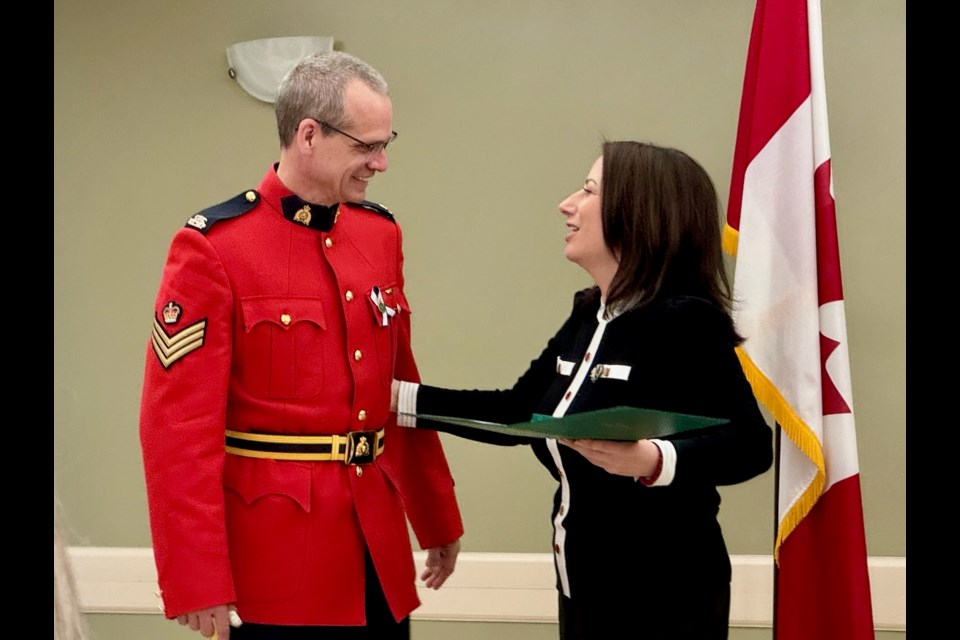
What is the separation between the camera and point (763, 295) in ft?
8.01

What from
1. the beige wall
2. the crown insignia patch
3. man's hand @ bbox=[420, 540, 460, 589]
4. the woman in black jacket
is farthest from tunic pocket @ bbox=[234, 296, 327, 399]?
the beige wall

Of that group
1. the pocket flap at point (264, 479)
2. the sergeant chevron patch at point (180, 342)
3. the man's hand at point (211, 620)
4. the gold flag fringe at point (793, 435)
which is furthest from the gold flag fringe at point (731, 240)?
the man's hand at point (211, 620)

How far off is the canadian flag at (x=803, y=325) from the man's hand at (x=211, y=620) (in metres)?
1.24

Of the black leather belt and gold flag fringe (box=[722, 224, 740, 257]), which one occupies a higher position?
gold flag fringe (box=[722, 224, 740, 257])

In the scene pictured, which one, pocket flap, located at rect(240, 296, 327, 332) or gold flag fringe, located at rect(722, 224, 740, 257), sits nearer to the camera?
pocket flap, located at rect(240, 296, 327, 332)

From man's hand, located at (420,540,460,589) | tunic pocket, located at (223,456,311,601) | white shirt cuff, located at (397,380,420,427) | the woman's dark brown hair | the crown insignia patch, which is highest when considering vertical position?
the woman's dark brown hair

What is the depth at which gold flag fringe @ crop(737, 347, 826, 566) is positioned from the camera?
240 cm

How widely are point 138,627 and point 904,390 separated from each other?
216cm

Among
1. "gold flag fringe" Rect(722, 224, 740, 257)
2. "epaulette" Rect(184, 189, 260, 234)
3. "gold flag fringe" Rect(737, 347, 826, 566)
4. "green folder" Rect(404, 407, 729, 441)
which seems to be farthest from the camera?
"gold flag fringe" Rect(722, 224, 740, 257)

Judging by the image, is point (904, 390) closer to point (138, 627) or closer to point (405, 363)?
point (405, 363)

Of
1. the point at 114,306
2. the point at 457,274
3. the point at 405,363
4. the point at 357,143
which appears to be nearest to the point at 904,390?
the point at 457,274

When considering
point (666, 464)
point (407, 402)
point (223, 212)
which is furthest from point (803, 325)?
point (223, 212)

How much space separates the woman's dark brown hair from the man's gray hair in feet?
1.48

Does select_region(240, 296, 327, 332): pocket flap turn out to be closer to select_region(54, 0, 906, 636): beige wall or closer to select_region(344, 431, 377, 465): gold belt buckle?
select_region(344, 431, 377, 465): gold belt buckle
